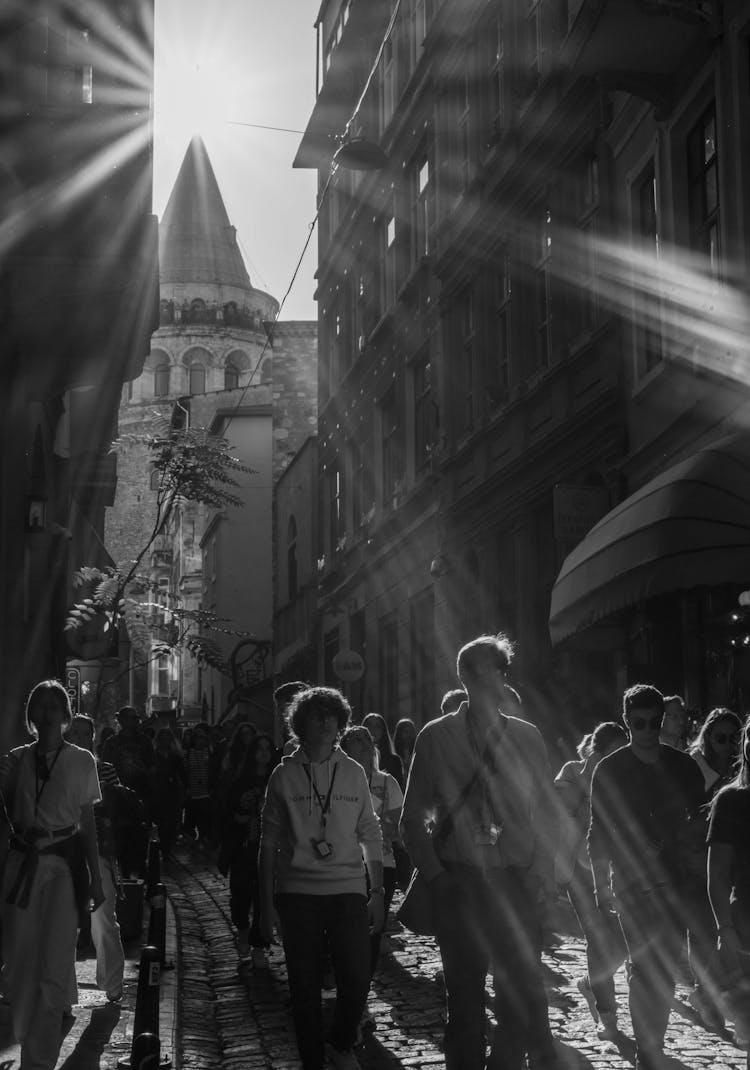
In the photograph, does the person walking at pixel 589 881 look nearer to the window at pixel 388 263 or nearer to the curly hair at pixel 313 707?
the curly hair at pixel 313 707

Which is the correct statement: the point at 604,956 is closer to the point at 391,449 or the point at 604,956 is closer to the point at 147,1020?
the point at 147,1020

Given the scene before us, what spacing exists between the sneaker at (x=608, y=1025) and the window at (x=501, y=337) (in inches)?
531

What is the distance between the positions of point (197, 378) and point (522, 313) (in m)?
86.9

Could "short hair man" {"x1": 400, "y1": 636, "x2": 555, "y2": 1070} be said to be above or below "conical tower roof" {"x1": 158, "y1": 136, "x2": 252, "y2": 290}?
below

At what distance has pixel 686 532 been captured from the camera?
1166 centimetres

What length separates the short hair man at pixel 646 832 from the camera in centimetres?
703

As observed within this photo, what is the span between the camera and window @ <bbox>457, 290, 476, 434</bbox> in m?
23.1

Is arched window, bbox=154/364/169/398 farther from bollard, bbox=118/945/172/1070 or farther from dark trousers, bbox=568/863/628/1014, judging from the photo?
bollard, bbox=118/945/172/1070

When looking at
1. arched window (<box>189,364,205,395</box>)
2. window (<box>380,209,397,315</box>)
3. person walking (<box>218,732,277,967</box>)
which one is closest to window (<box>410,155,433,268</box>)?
window (<box>380,209,397,315</box>)

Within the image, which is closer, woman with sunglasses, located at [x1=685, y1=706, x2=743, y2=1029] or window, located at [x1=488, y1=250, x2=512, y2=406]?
woman with sunglasses, located at [x1=685, y1=706, x2=743, y2=1029]

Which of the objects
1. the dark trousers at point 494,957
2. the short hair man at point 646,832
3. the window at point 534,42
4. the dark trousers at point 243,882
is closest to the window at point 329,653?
the window at point 534,42

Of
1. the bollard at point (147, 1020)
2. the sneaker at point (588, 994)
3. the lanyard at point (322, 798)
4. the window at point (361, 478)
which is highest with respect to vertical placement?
the window at point (361, 478)

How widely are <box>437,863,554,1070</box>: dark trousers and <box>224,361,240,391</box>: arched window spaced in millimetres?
101092

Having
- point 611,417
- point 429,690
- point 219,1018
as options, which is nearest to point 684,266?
point 611,417
